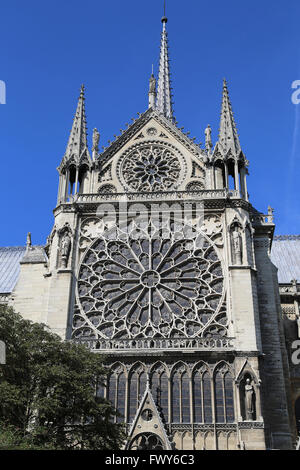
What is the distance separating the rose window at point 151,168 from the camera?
3294 cm

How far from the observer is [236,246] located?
29609 millimetres

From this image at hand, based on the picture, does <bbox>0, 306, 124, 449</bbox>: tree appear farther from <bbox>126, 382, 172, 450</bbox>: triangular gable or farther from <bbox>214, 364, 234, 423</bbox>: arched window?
<bbox>214, 364, 234, 423</bbox>: arched window

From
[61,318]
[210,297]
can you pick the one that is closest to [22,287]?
[61,318]

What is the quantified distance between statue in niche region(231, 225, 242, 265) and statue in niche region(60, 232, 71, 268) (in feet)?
27.7

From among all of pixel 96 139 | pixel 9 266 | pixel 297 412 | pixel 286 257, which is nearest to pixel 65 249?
pixel 96 139

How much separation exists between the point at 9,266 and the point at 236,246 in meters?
21.4

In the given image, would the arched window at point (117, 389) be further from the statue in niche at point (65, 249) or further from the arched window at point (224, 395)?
the statue in niche at point (65, 249)

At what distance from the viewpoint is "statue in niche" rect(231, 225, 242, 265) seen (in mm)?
29281

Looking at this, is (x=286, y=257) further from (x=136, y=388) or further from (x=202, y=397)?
(x=136, y=388)

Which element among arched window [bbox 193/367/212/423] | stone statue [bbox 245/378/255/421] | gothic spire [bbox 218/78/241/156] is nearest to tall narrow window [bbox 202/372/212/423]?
arched window [bbox 193/367/212/423]

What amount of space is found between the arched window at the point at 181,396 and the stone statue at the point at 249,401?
2.52 meters

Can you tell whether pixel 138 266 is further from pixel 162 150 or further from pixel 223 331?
pixel 162 150

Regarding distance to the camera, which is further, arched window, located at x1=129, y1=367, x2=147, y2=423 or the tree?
arched window, located at x1=129, y1=367, x2=147, y2=423
